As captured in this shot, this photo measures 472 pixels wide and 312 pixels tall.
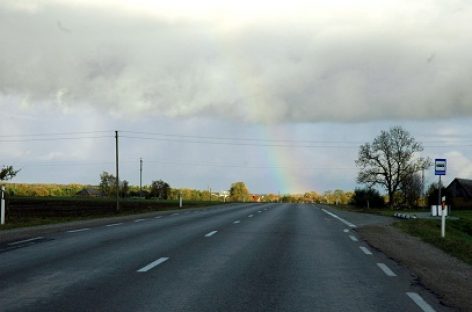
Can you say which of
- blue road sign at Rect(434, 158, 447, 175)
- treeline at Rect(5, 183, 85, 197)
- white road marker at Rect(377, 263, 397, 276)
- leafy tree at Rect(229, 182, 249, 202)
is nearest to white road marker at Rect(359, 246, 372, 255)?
white road marker at Rect(377, 263, 397, 276)

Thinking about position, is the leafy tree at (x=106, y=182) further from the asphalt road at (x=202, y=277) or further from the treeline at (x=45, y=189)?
the asphalt road at (x=202, y=277)

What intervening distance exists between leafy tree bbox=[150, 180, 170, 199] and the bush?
6402 centimetres

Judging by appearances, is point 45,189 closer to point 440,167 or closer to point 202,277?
point 440,167

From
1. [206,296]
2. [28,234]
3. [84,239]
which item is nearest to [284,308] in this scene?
[206,296]

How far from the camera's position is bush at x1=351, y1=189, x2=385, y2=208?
81.9 metres

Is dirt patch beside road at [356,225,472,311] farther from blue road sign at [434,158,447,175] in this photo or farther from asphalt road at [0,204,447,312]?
blue road sign at [434,158,447,175]

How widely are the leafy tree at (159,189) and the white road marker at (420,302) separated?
13149cm

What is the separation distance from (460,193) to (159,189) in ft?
237

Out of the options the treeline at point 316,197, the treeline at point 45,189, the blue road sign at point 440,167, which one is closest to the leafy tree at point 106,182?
the treeline at point 45,189

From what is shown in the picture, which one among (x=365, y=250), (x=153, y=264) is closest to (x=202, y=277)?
(x=153, y=264)

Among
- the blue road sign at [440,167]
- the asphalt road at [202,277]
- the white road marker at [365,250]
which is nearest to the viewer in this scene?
the asphalt road at [202,277]

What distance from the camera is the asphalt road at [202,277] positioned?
727cm

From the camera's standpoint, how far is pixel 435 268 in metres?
11.3

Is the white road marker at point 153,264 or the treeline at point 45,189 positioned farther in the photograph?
the treeline at point 45,189
